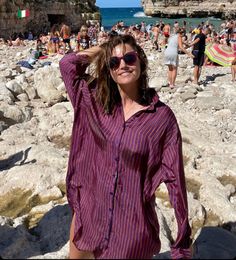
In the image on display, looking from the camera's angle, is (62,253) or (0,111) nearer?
(62,253)

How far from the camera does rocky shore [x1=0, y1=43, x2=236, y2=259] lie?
3.78 m

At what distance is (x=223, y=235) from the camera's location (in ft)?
11.5

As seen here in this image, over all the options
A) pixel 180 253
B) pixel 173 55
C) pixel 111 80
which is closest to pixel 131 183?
pixel 180 253

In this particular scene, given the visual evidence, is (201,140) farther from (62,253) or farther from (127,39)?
(127,39)

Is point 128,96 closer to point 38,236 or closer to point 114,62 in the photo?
point 114,62

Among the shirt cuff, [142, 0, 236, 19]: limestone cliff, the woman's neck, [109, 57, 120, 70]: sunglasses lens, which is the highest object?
[109, 57, 120, 70]: sunglasses lens

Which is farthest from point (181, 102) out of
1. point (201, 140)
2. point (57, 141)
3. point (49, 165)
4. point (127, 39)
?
point (127, 39)

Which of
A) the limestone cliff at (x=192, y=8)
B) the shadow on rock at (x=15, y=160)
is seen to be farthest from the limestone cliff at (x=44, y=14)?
the limestone cliff at (x=192, y=8)

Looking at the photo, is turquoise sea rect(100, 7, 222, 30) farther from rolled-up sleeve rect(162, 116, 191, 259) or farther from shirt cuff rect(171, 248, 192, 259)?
shirt cuff rect(171, 248, 192, 259)

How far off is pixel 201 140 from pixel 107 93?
15.7ft

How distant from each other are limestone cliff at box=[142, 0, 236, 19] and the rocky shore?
69.2 metres

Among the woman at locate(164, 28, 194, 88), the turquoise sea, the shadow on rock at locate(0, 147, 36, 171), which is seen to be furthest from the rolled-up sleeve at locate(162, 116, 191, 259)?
the turquoise sea

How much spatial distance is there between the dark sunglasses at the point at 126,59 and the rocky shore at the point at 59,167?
1180mm

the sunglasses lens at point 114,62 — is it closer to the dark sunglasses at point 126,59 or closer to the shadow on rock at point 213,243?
the dark sunglasses at point 126,59
